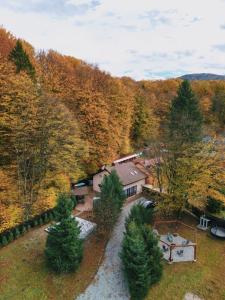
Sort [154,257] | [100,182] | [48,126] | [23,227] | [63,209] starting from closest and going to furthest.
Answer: [154,257] → [63,209] → [23,227] → [48,126] → [100,182]

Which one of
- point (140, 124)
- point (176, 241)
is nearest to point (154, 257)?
point (176, 241)

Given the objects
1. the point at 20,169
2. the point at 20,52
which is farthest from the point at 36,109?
the point at 20,52

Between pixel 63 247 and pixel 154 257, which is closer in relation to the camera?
pixel 154 257

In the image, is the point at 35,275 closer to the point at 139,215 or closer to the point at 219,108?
the point at 139,215

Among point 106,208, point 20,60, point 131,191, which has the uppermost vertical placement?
point 20,60

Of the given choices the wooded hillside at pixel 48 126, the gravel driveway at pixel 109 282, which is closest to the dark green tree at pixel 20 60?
the wooded hillside at pixel 48 126

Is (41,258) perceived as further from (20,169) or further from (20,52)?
(20,52)

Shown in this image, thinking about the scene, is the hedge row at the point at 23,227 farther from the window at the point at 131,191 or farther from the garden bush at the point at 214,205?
the garden bush at the point at 214,205
